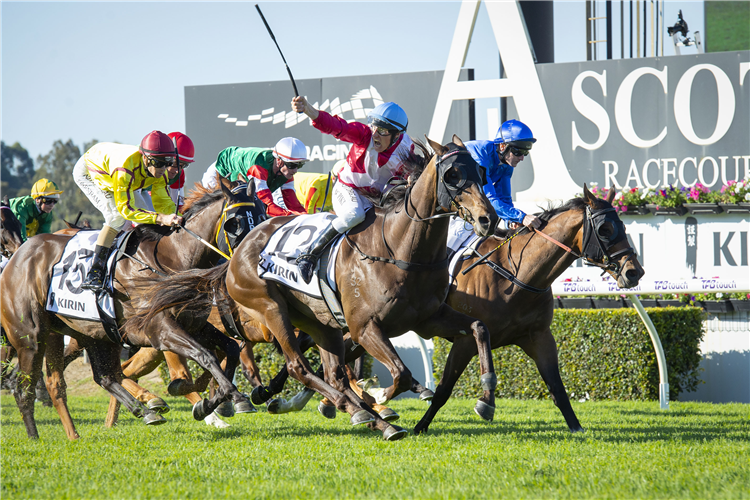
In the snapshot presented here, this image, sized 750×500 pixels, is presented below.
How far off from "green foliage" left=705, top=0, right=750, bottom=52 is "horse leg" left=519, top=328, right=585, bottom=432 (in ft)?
60.5

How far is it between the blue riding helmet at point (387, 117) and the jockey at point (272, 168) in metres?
1.75

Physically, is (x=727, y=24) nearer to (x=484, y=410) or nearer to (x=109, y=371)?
(x=484, y=410)

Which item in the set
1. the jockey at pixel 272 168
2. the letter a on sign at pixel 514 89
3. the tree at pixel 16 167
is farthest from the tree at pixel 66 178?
the jockey at pixel 272 168

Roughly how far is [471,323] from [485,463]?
99 cm

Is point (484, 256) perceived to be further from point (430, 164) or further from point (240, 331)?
point (240, 331)

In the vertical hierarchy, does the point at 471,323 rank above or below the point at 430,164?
below

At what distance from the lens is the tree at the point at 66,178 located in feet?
150

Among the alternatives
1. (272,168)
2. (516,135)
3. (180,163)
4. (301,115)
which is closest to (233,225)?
(180,163)

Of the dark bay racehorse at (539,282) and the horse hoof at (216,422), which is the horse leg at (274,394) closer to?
the horse hoof at (216,422)

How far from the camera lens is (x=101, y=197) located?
5664 millimetres

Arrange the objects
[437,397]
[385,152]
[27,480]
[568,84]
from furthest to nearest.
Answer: [568,84] → [437,397] → [385,152] → [27,480]

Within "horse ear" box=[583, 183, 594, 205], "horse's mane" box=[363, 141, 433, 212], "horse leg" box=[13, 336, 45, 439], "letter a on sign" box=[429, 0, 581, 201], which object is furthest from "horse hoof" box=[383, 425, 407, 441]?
"letter a on sign" box=[429, 0, 581, 201]

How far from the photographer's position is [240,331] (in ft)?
20.1

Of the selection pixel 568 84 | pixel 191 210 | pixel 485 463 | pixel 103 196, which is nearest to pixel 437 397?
pixel 485 463
